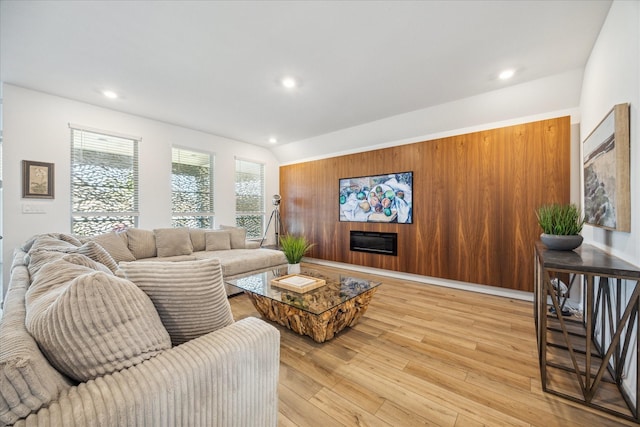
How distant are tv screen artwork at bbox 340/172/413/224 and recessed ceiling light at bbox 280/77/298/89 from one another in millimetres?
2174

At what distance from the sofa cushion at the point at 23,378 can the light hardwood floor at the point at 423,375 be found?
1110 mm

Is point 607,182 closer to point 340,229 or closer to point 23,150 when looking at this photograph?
point 340,229

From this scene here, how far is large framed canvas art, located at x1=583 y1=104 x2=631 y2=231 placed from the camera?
5.20 feet

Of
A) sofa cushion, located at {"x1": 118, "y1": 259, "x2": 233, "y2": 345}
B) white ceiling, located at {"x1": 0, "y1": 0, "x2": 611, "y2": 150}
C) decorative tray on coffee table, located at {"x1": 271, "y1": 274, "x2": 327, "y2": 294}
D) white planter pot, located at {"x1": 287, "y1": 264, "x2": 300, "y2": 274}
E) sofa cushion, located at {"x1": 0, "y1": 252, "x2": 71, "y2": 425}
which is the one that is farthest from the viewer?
white planter pot, located at {"x1": 287, "y1": 264, "x2": 300, "y2": 274}

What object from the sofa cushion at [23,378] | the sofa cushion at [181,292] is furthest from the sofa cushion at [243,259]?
the sofa cushion at [23,378]

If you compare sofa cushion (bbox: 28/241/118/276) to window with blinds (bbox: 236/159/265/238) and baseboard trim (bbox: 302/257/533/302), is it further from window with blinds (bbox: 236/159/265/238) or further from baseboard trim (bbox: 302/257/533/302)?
baseboard trim (bbox: 302/257/533/302)

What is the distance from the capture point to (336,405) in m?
1.48

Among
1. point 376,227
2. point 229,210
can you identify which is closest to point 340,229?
point 376,227

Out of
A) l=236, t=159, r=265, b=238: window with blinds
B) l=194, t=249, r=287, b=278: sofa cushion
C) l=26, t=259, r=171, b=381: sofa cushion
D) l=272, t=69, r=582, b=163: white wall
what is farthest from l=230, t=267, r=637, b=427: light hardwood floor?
l=236, t=159, r=265, b=238: window with blinds

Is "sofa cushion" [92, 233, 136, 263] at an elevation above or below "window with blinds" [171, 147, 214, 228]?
below

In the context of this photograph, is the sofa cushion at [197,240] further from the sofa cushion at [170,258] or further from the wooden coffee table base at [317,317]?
the wooden coffee table base at [317,317]

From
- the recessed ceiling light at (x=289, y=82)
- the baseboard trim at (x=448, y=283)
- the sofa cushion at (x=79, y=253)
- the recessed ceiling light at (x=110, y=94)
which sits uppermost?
the recessed ceiling light at (x=289, y=82)

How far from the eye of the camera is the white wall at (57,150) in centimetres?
293

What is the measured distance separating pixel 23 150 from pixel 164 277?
3.72 meters
